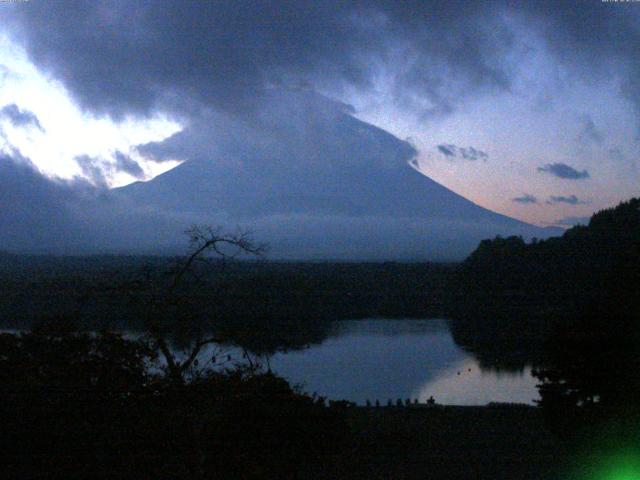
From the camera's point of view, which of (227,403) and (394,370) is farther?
(394,370)

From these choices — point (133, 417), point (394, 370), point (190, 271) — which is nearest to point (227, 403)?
point (133, 417)

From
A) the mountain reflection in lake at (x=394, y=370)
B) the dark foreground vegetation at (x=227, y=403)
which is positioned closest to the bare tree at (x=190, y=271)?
the dark foreground vegetation at (x=227, y=403)

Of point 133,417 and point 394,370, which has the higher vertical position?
point 133,417

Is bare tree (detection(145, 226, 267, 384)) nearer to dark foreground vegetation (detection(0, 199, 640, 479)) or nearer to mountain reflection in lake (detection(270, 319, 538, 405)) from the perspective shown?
dark foreground vegetation (detection(0, 199, 640, 479))

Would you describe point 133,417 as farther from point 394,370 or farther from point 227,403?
point 394,370

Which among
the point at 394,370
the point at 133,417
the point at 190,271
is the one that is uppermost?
the point at 190,271

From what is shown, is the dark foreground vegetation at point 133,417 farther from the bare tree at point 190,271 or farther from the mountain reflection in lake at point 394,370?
the mountain reflection in lake at point 394,370
